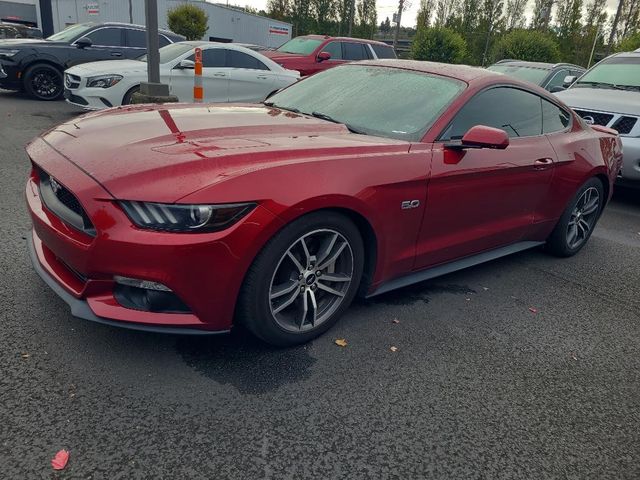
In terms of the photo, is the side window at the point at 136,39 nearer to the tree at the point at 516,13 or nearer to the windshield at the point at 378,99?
the windshield at the point at 378,99

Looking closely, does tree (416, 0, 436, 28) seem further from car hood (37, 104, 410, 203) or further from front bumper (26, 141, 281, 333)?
front bumper (26, 141, 281, 333)

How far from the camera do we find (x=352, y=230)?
2799mm

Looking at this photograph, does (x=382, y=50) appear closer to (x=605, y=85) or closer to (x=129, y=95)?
(x=605, y=85)

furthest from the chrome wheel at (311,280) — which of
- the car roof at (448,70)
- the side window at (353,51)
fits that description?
the side window at (353,51)

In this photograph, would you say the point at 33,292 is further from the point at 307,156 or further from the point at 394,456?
the point at 394,456

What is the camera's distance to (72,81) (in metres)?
8.79

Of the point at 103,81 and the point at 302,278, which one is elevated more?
the point at 103,81

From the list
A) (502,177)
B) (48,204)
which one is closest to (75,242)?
(48,204)

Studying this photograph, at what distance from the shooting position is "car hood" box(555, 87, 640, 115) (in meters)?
6.56

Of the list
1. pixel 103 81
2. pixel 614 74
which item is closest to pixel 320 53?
pixel 103 81

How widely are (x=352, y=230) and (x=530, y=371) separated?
1.24m

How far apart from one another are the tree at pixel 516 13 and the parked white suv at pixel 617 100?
43382mm

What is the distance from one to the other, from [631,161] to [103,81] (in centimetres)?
778

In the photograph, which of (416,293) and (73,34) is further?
(73,34)
